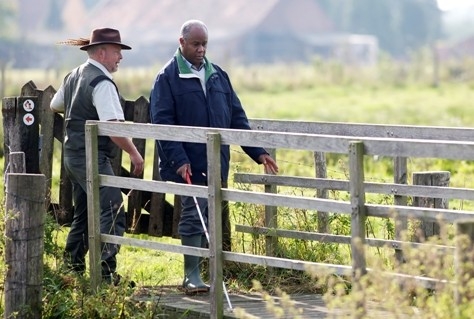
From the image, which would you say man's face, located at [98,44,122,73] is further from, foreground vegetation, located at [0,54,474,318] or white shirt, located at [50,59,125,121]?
foreground vegetation, located at [0,54,474,318]

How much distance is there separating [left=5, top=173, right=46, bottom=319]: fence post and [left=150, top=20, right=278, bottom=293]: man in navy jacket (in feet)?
3.30

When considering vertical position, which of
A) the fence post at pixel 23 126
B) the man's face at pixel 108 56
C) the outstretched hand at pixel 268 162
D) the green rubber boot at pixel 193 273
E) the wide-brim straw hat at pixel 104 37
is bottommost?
the green rubber boot at pixel 193 273

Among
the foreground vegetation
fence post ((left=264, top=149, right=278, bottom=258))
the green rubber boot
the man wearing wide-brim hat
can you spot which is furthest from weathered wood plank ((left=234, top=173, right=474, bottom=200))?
the man wearing wide-brim hat

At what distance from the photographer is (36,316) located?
337 inches

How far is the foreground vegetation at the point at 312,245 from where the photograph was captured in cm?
652

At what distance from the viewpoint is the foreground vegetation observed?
6.52 metres

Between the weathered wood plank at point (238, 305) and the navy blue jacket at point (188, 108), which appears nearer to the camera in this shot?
the weathered wood plank at point (238, 305)

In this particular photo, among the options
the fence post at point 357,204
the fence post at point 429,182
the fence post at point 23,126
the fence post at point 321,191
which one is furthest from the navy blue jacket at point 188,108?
the fence post at point 357,204

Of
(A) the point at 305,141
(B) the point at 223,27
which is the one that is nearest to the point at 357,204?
(A) the point at 305,141

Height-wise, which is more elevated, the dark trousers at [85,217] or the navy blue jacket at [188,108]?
the navy blue jacket at [188,108]

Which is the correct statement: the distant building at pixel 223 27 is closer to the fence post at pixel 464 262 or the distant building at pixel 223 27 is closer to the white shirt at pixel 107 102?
the white shirt at pixel 107 102

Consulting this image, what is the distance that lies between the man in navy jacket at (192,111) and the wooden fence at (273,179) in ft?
0.90

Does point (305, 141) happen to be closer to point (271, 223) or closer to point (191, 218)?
point (191, 218)

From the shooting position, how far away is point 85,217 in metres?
9.55
